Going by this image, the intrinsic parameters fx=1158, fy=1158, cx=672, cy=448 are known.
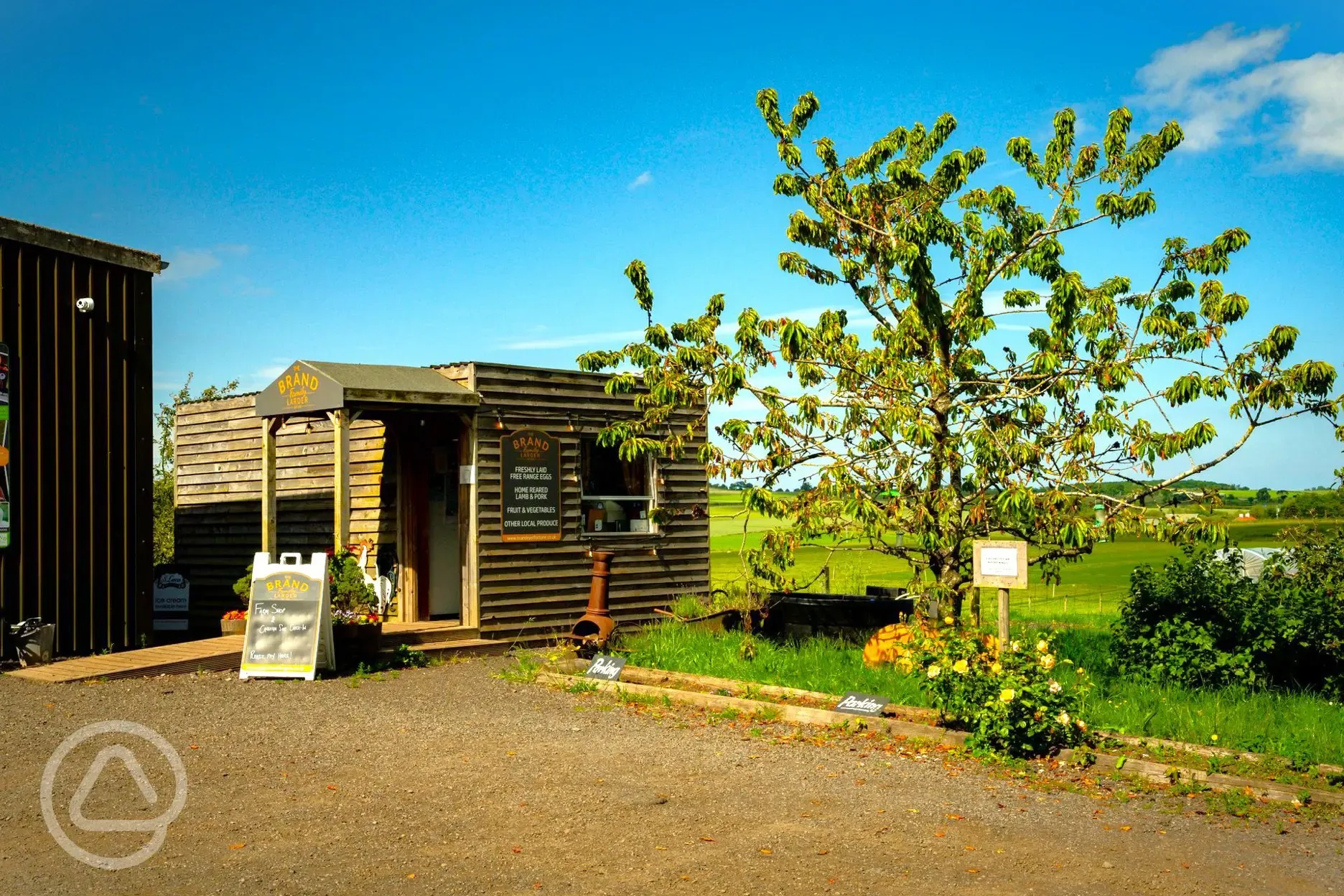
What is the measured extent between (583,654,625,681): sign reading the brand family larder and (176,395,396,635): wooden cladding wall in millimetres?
4733

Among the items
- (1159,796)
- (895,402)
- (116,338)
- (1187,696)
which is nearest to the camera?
(1159,796)

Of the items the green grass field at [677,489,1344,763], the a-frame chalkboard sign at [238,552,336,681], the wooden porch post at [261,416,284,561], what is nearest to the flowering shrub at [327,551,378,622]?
the a-frame chalkboard sign at [238,552,336,681]

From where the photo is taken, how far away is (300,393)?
12.4 meters

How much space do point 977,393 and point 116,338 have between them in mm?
9143

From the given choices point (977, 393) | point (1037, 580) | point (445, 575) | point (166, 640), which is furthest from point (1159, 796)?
point (1037, 580)

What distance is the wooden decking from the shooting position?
10914mm

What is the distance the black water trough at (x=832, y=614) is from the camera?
11984 mm

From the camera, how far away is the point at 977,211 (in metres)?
10.9

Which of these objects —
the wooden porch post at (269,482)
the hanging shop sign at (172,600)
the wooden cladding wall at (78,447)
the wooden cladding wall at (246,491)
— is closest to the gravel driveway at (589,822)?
the wooden cladding wall at (78,447)

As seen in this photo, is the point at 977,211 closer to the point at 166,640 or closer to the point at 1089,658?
the point at 1089,658
